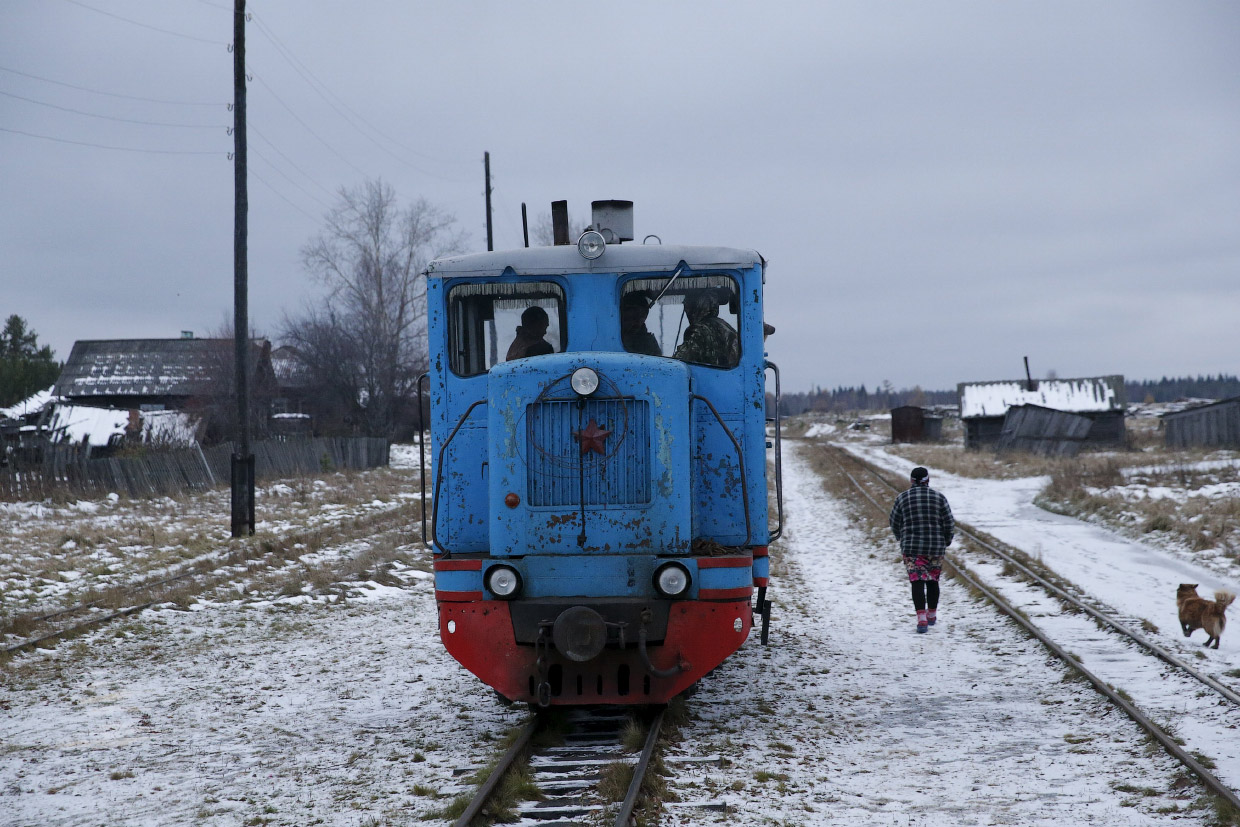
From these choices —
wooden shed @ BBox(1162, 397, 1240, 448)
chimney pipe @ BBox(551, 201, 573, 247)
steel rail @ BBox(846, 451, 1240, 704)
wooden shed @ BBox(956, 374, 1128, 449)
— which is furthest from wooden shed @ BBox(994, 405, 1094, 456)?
chimney pipe @ BBox(551, 201, 573, 247)

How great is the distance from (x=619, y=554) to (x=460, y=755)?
5.03 feet

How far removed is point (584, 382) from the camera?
19.8 ft

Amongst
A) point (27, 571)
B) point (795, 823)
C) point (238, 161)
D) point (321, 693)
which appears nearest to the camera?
point (795, 823)

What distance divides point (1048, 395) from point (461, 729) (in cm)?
4854

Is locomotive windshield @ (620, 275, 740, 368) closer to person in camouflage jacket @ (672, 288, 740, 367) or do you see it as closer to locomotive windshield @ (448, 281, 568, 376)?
person in camouflage jacket @ (672, 288, 740, 367)

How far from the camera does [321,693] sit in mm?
7691

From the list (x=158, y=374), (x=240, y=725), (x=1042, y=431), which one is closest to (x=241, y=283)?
(x=240, y=725)

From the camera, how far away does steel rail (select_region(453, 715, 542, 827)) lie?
4.67 m

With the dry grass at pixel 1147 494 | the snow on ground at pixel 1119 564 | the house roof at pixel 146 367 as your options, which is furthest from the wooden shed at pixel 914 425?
the snow on ground at pixel 1119 564

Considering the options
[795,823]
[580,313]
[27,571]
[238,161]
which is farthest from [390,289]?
[795,823]

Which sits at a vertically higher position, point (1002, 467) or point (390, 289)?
point (390, 289)

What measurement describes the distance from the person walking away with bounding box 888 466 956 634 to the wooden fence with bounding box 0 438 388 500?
56.4ft

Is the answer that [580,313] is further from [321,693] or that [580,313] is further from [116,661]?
[116,661]

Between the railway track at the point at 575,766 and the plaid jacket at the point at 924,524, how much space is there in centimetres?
394
